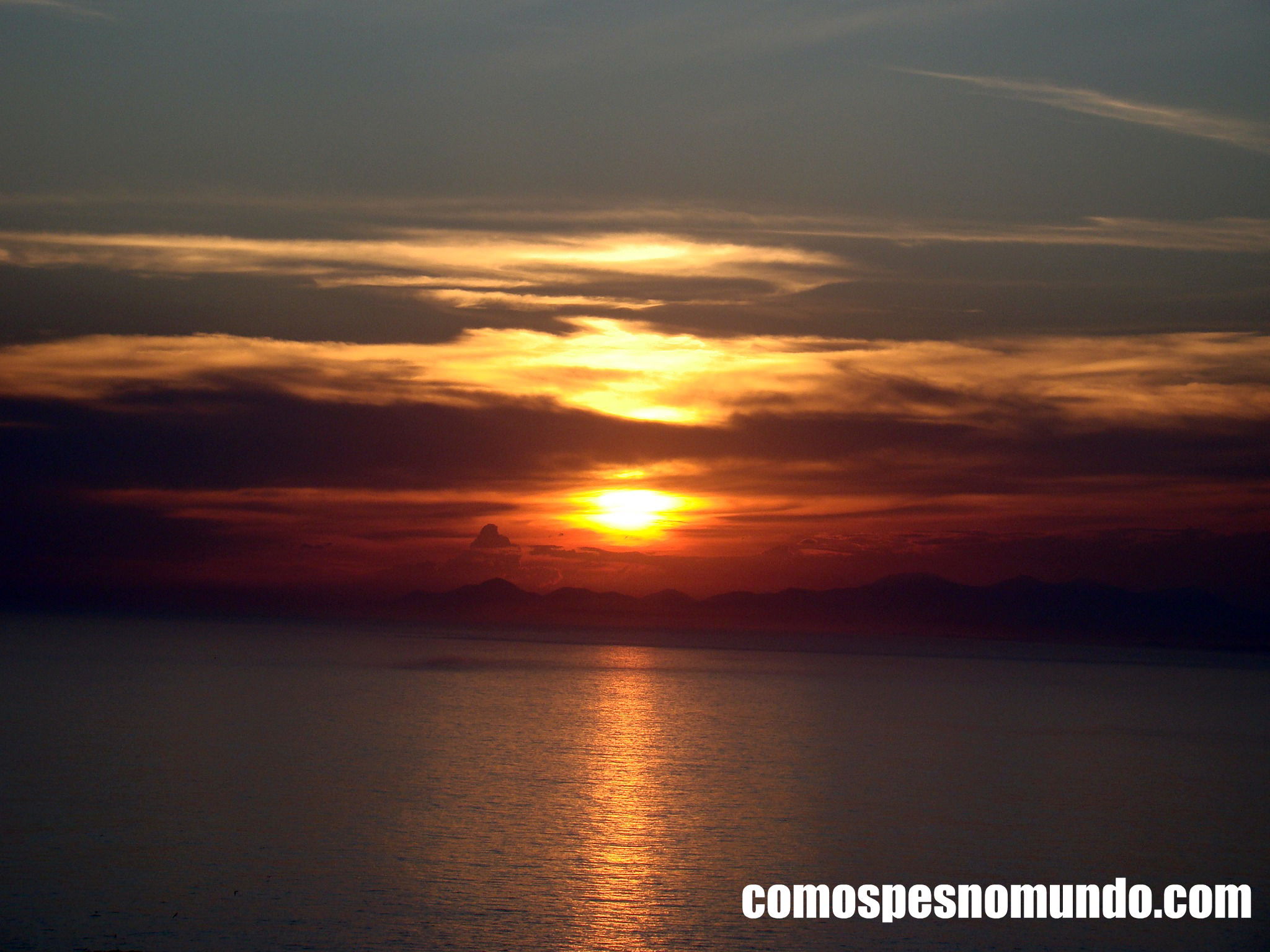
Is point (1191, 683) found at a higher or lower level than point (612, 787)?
higher

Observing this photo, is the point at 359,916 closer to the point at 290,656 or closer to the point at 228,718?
the point at 228,718

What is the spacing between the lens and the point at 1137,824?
41.2 m

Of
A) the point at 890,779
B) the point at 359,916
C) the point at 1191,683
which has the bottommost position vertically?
the point at 359,916

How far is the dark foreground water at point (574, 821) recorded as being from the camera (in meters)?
27.0

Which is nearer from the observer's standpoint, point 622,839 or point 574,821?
point 622,839

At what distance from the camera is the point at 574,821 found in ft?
128

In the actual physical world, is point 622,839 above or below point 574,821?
below

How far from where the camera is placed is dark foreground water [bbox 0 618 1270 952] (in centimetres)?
2695

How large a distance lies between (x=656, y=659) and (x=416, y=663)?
49713 millimetres

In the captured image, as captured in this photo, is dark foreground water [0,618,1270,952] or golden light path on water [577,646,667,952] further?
dark foreground water [0,618,1270,952]

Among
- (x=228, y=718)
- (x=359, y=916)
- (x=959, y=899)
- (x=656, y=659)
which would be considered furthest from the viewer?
(x=656, y=659)

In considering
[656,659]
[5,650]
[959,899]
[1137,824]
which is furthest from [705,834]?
[5,650]

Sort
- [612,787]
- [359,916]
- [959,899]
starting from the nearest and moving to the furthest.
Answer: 1. [359,916]
2. [959,899]
3. [612,787]

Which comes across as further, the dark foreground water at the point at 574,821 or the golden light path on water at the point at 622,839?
the dark foreground water at the point at 574,821
